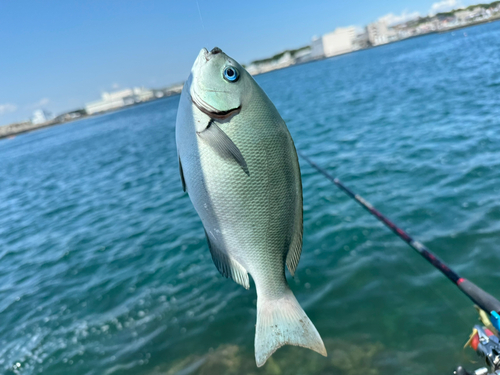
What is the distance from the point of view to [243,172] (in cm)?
161

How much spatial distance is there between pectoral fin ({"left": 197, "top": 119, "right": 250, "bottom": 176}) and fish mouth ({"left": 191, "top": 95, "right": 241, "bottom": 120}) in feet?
0.11

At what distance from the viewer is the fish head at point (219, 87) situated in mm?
1573

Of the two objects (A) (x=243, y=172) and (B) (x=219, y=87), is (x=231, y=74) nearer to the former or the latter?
(B) (x=219, y=87)

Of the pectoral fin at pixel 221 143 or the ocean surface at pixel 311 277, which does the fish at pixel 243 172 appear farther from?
the ocean surface at pixel 311 277

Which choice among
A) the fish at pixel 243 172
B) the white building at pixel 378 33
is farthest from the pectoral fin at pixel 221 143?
the white building at pixel 378 33

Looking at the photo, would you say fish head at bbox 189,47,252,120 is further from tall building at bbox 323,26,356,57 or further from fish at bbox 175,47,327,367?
tall building at bbox 323,26,356,57

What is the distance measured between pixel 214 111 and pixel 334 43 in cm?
19605

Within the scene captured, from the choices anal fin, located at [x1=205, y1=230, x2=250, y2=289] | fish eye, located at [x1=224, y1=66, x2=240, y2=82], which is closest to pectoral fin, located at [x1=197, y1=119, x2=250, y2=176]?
fish eye, located at [x1=224, y1=66, x2=240, y2=82]

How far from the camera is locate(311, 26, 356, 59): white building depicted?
175 m

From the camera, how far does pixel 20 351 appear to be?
5.67 m

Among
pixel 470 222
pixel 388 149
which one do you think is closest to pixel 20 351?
pixel 470 222

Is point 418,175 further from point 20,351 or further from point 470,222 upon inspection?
point 20,351

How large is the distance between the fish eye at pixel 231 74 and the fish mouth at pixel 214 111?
0.48 ft

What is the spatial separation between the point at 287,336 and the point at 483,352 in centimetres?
240
